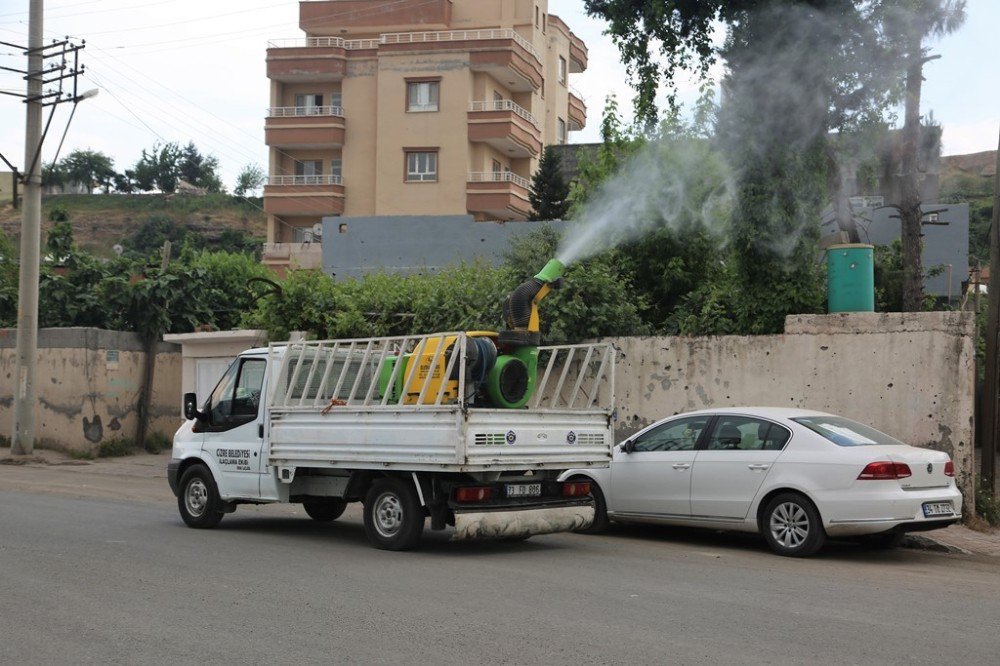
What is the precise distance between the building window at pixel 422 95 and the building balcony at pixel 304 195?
17.1 ft

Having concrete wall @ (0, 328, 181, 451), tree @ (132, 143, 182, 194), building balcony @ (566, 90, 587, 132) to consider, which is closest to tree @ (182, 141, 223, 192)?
tree @ (132, 143, 182, 194)

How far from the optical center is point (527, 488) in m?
10.4

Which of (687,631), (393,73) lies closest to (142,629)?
(687,631)

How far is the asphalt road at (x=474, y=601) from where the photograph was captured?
6.26 meters

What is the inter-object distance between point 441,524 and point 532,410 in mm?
1413

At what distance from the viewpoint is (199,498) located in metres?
12.3

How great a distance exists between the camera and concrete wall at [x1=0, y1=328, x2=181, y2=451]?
72.9 ft

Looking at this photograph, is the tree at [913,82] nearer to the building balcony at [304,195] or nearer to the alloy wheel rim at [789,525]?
the alloy wheel rim at [789,525]

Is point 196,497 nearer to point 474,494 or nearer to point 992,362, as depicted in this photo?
point 474,494

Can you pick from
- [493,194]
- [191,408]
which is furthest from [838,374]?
[493,194]

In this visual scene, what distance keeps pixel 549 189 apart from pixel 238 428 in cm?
3157

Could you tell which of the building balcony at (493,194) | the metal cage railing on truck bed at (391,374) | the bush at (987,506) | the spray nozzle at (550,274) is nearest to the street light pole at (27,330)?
the metal cage railing on truck bed at (391,374)

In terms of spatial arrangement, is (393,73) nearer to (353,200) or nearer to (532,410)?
(353,200)

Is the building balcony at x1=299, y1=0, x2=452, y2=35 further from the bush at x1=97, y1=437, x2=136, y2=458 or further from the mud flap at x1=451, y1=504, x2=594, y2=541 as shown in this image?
the mud flap at x1=451, y1=504, x2=594, y2=541
